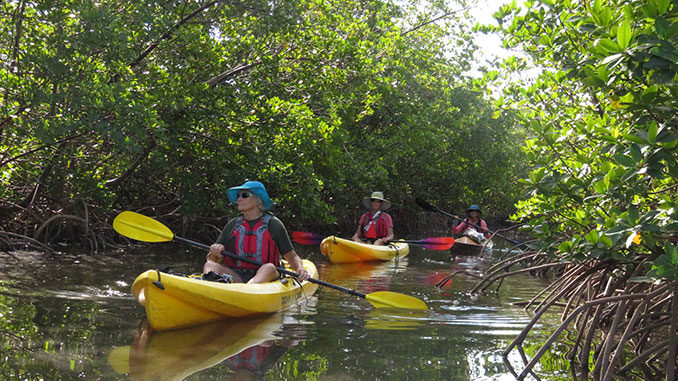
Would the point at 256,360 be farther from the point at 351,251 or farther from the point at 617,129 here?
the point at 351,251

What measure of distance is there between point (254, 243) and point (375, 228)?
19.3 feet

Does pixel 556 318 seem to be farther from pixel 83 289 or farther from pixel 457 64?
pixel 457 64

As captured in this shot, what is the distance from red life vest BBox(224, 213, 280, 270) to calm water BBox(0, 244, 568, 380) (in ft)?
1.72

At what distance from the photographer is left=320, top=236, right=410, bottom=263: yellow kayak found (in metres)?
9.70

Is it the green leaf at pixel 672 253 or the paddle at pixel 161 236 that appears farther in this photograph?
the paddle at pixel 161 236

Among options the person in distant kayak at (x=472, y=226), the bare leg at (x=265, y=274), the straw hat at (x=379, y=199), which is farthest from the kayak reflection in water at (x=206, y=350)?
the person in distant kayak at (x=472, y=226)

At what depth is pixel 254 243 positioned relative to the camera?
5.48 metres

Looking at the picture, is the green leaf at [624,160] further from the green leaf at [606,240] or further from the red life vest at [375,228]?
the red life vest at [375,228]

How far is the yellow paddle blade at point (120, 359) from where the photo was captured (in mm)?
3423

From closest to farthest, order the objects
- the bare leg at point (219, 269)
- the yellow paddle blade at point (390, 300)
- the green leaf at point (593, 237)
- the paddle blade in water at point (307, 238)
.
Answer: the green leaf at point (593, 237) → the bare leg at point (219, 269) → the yellow paddle blade at point (390, 300) → the paddle blade in water at point (307, 238)

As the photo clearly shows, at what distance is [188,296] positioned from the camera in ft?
14.5

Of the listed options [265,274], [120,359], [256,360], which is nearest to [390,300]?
[265,274]

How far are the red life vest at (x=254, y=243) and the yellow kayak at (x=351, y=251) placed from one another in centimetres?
407

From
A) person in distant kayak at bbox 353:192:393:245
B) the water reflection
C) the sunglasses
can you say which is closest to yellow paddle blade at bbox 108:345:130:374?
the water reflection
